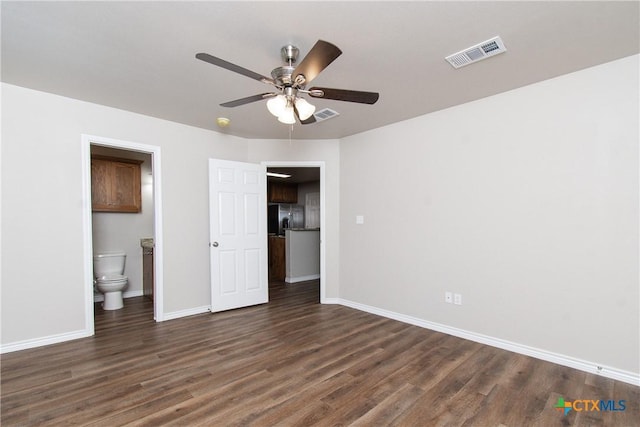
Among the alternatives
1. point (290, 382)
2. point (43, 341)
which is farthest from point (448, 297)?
point (43, 341)

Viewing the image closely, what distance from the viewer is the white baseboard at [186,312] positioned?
385 centimetres

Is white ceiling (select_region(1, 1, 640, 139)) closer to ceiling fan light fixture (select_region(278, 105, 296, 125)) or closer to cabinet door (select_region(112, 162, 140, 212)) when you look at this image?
ceiling fan light fixture (select_region(278, 105, 296, 125))

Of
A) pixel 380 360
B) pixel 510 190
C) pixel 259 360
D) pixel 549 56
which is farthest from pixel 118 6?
pixel 510 190

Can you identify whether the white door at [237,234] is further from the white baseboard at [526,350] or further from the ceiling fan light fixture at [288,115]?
the ceiling fan light fixture at [288,115]

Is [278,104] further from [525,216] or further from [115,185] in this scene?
[115,185]

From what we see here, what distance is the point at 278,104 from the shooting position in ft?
7.02

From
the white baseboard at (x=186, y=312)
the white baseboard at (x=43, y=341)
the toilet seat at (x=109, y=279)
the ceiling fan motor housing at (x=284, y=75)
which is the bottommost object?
the white baseboard at (x=186, y=312)

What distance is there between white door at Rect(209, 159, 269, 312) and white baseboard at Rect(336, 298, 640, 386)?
1.77 m

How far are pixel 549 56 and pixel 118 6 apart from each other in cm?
291

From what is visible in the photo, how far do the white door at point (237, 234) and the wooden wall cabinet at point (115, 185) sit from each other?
5.70ft

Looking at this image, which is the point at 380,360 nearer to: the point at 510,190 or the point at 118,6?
the point at 510,190

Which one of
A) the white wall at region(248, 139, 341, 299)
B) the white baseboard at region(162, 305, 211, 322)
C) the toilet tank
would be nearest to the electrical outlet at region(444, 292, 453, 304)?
the white wall at region(248, 139, 341, 299)

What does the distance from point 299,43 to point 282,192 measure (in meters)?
5.86

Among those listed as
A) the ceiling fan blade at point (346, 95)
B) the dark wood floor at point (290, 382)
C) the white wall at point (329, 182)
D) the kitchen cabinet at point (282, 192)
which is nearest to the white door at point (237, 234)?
the white wall at point (329, 182)
